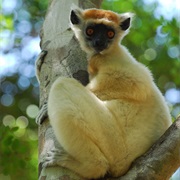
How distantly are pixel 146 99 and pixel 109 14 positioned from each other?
1.53 metres

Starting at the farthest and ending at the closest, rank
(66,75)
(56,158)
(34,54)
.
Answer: (34,54) < (66,75) < (56,158)

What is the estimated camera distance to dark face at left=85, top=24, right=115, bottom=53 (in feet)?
17.7

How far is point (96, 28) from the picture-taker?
5.57 metres

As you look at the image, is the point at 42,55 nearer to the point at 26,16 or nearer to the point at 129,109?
the point at 129,109

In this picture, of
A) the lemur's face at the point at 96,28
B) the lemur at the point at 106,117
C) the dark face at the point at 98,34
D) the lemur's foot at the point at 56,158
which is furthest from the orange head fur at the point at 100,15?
the lemur's foot at the point at 56,158

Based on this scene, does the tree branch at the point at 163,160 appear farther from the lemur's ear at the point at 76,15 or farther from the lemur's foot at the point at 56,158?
the lemur's ear at the point at 76,15

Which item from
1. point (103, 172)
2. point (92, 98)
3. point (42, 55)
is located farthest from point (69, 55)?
point (103, 172)

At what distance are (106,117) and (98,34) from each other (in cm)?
165

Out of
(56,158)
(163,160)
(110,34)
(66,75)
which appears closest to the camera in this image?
(163,160)

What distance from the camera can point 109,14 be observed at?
5613mm

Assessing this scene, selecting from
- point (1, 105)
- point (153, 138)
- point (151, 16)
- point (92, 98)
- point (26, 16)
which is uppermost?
point (92, 98)

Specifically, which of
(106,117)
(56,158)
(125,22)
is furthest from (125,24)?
(56,158)

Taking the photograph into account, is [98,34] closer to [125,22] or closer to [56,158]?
[125,22]

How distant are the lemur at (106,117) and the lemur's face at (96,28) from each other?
269mm
